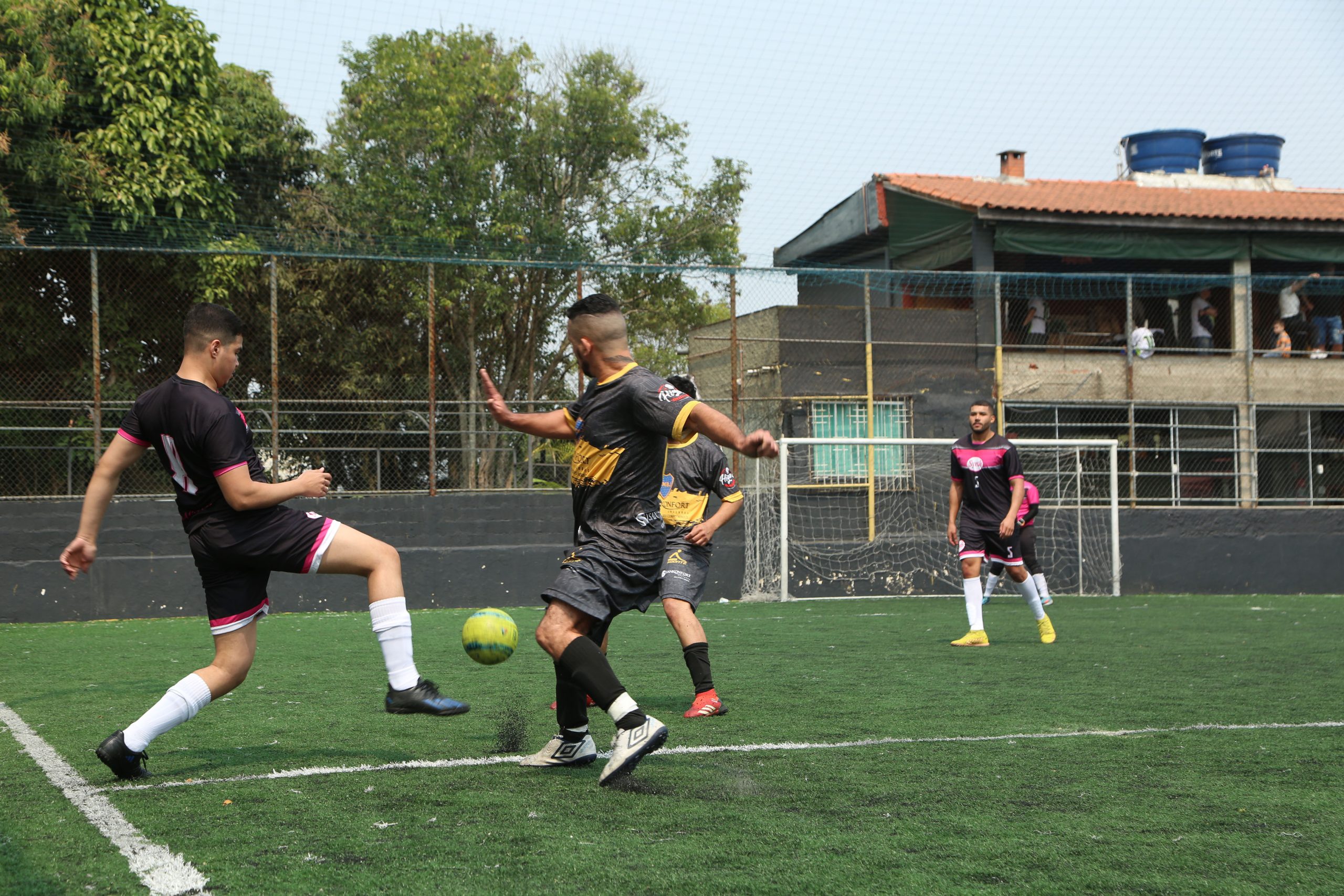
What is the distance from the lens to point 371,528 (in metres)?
15.6

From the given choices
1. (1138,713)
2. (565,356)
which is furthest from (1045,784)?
(565,356)

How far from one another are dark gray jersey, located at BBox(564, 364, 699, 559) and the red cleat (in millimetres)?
1747

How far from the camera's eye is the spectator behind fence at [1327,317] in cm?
2277

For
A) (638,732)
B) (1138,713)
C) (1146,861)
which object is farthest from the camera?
(1138,713)

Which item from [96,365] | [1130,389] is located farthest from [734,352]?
[96,365]

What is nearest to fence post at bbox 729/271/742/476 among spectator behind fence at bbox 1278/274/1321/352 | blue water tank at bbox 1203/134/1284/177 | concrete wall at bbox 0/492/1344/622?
concrete wall at bbox 0/492/1344/622

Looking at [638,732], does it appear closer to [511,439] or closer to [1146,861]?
[1146,861]

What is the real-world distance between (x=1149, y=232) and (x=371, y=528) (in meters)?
15.9

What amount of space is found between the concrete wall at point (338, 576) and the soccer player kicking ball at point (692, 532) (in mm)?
8327

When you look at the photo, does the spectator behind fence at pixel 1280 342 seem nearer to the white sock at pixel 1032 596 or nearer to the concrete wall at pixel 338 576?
the concrete wall at pixel 338 576

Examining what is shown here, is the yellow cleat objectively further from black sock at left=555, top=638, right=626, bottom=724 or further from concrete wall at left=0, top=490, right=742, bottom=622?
concrete wall at left=0, top=490, right=742, bottom=622

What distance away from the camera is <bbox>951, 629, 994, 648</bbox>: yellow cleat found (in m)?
9.80

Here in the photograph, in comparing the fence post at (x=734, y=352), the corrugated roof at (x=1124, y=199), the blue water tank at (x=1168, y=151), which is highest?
the blue water tank at (x=1168, y=151)

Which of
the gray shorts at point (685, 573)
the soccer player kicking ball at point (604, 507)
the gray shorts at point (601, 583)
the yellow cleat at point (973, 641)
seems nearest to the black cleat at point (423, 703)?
the soccer player kicking ball at point (604, 507)
